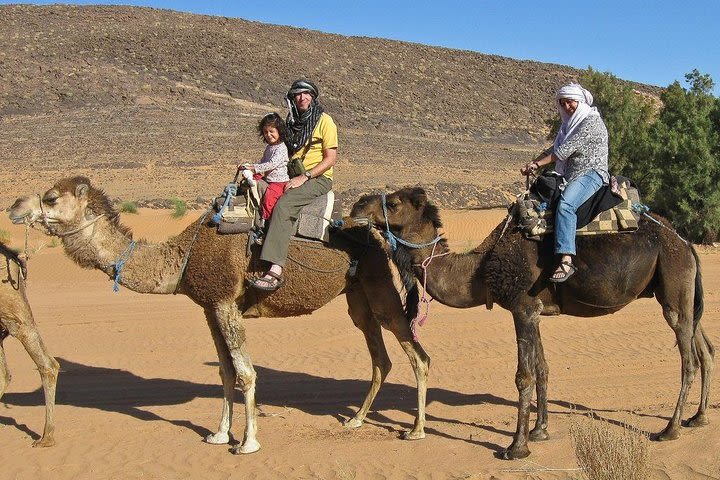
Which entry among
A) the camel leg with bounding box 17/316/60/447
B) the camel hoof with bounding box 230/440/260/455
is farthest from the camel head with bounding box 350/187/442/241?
the camel leg with bounding box 17/316/60/447

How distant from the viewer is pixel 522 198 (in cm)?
875

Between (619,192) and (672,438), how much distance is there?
94.9 inches

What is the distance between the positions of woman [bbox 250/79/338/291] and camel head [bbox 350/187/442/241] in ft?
1.59

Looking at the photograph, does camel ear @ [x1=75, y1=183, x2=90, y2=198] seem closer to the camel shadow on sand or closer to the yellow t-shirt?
the yellow t-shirt

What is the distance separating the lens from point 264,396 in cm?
1108

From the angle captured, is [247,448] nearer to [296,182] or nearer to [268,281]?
[268,281]

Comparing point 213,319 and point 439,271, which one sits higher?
point 439,271

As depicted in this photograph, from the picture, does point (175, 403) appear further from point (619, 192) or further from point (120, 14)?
point (120, 14)

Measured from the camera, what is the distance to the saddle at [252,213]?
873cm

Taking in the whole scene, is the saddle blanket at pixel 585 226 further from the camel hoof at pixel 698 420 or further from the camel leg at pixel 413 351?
the camel hoof at pixel 698 420

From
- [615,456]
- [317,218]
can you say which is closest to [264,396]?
[317,218]

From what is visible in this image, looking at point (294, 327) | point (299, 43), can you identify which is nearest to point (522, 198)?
point (294, 327)

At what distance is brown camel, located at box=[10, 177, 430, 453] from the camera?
8523 millimetres

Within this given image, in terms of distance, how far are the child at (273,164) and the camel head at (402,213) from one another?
33.0 inches
